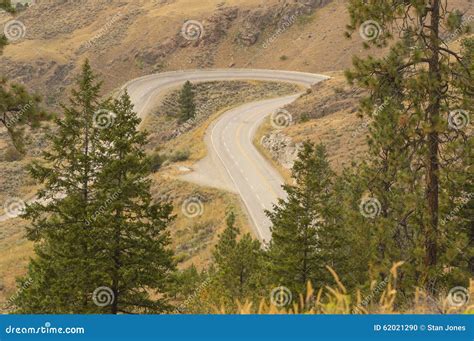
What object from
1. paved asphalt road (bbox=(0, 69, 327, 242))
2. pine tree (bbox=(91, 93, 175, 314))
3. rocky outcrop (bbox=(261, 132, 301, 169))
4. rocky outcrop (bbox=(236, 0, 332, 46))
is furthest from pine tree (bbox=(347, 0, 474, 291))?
rocky outcrop (bbox=(236, 0, 332, 46))

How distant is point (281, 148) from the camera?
51.3 m

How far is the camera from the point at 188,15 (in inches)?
4085

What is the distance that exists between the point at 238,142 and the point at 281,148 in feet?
25.9

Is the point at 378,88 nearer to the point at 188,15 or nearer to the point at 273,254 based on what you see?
the point at 273,254

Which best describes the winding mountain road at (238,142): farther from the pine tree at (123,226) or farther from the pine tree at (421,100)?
the pine tree at (421,100)

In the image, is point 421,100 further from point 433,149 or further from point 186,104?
point 186,104

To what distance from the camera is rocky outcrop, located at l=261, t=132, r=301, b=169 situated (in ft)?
161

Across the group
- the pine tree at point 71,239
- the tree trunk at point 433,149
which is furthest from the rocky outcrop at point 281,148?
the tree trunk at point 433,149

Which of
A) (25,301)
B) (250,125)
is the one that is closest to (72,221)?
(25,301)

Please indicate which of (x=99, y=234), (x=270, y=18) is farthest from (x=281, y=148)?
(x=270, y=18)

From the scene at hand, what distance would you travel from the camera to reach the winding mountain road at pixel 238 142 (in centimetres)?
4431

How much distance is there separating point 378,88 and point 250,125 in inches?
1961

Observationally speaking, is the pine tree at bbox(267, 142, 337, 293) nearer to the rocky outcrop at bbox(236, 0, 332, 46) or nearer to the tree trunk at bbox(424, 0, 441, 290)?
the tree trunk at bbox(424, 0, 441, 290)

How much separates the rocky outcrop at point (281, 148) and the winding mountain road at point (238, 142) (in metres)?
1.08
